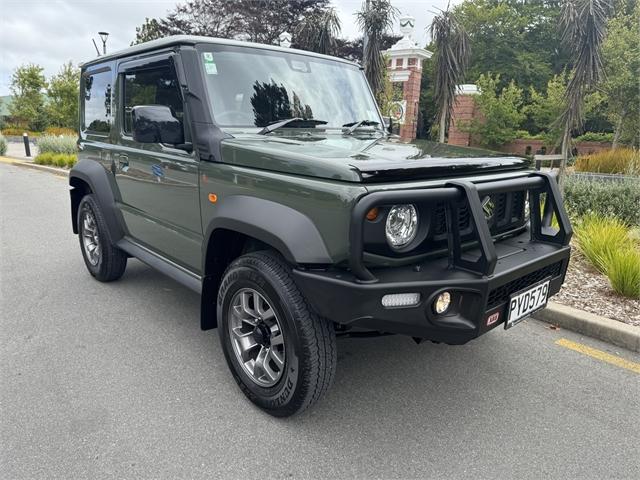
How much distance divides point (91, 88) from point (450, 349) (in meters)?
4.00

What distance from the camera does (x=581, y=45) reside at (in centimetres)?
752

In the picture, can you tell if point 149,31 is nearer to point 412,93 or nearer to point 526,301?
point 412,93

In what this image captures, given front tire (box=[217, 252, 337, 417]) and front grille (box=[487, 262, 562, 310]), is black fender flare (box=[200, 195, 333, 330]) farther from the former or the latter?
front grille (box=[487, 262, 562, 310])

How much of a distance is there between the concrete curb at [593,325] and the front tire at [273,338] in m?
2.09

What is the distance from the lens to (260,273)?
8.04 feet

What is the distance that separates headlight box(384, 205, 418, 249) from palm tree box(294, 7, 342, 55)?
9.13m

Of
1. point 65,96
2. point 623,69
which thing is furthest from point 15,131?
point 623,69

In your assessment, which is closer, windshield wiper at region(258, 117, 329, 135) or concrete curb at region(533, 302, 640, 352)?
windshield wiper at region(258, 117, 329, 135)

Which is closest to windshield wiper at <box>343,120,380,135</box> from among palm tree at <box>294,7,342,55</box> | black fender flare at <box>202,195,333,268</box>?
black fender flare at <box>202,195,333,268</box>

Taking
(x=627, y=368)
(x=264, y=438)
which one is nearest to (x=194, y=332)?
(x=264, y=438)

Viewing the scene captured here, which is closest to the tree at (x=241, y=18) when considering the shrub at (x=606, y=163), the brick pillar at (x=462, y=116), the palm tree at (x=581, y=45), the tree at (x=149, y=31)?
the tree at (x=149, y=31)

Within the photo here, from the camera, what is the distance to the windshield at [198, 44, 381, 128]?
3.02m

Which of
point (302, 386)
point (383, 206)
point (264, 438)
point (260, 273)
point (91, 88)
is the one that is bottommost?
point (264, 438)

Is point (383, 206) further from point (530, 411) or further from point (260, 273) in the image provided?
point (530, 411)
